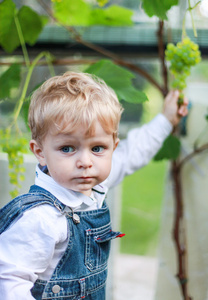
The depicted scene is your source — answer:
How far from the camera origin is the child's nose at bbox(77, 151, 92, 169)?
2.01 ft

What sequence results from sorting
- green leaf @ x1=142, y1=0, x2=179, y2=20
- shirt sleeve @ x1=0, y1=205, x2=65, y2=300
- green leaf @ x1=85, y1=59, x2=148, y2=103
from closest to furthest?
shirt sleeve @ x1=0, y1=205, x2=65, y2=300 < green leaf @ x1=142, y1=0, x2=179, y2=20 < green leaf @ x1=85, y1=59, x2=148, y2=103

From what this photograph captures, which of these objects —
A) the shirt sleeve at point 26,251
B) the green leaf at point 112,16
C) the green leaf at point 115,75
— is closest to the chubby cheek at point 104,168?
the shirt sleeve at point 26,251

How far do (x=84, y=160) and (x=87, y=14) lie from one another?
2.06 ft

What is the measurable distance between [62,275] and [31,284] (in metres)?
0.07

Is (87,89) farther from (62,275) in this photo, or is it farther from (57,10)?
(57,10)

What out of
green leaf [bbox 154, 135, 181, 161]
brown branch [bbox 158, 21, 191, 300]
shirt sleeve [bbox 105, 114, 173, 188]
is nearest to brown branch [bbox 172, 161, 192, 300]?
brown branch [bbox 158, 21, 191, 300]

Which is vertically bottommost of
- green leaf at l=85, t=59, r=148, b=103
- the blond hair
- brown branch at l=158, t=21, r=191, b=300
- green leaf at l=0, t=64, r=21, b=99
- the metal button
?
brown branch at l=158, t=21, r=191, b=300

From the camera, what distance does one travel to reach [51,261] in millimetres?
681

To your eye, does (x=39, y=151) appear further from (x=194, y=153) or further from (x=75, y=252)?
(x=194, y=153)

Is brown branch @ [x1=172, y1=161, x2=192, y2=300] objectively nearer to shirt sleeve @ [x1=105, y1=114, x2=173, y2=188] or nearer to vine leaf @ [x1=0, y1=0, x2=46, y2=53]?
shirt sleeve @ [x1=105, y1=114, x2=173, y2=188]

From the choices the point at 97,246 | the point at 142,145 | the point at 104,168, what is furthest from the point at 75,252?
the point at 142,145

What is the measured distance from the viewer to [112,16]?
109cm

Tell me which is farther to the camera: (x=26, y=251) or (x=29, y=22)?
(x=29, y=22)

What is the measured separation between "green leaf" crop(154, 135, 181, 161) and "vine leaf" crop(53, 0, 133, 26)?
1.12ft
